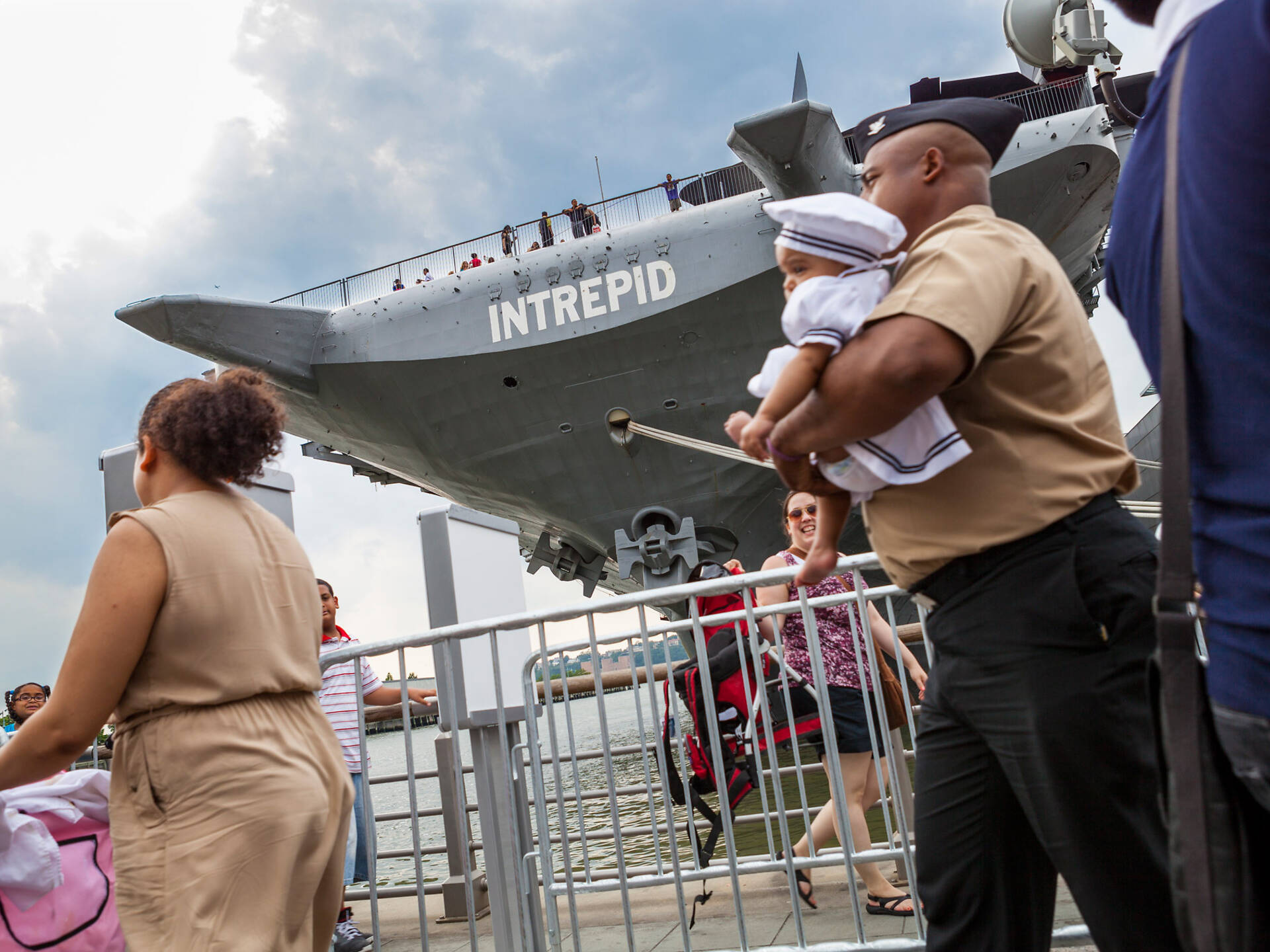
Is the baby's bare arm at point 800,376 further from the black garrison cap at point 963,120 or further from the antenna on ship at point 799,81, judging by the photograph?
the antenna on ship at point 799,81

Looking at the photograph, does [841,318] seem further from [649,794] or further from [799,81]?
[799,81]

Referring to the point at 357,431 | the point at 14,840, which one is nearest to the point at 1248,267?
the point at 14,840

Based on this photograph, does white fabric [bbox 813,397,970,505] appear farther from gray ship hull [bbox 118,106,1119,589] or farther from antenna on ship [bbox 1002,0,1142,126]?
gray ship hull [bbox 118,106,1119,589]

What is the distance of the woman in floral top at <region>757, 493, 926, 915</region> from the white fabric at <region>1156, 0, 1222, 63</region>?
273cm

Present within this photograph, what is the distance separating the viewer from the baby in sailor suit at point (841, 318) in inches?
53.5

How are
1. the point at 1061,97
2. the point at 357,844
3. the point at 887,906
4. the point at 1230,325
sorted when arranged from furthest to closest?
the point at 1061,97 → the point at 357,844 → the point at 887,906 → the point at 1230,325

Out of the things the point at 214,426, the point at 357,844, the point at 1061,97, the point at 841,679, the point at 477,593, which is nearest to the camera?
the point at 214,426

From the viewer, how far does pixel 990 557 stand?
1418 mm

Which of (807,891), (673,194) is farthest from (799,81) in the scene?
(807,891)

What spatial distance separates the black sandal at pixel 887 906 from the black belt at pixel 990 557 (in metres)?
2.61

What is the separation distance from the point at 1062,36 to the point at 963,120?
7.95 meters

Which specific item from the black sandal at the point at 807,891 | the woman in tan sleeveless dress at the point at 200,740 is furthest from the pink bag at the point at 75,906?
the black sandal at the point at 807,891

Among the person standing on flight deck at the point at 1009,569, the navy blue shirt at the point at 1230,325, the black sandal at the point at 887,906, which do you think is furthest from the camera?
the black sandal at the point at 887,906

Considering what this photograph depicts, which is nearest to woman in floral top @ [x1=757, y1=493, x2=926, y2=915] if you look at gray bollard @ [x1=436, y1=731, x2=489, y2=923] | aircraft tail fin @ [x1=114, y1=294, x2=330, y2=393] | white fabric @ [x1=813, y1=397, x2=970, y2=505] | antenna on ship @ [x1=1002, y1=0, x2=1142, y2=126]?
gray bollard @ [x1=436, y1=731, x2=489, y2=923]
